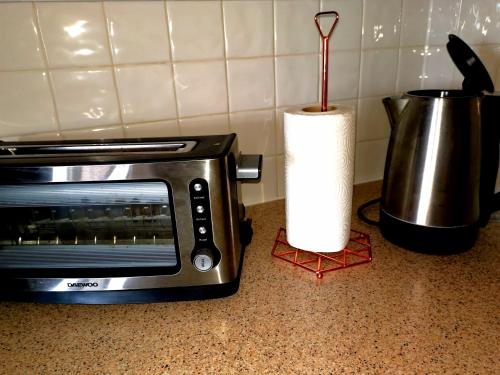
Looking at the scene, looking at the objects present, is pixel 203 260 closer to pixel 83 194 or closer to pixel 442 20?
pixel 83 194

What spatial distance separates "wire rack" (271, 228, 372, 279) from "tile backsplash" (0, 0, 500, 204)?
0.79 feet

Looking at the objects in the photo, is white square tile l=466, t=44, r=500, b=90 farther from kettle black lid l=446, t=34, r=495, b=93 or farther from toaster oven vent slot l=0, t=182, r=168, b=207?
toaster oven vent slot l=0, t=182, r=168, b=207

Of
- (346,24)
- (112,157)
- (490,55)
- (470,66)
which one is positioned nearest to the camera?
(112,157)

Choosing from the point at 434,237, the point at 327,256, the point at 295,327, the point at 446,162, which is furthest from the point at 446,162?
the point at 295,327

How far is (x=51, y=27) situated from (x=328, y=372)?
709mm

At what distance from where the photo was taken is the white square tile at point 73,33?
0.64 metres

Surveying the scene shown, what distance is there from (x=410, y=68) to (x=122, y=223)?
0.79 m

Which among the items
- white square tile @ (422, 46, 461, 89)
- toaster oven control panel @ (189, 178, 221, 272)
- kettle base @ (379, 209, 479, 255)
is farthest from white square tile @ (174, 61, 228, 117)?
white square tile @ (422, 46, 461, 89)

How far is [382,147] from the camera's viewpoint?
98 centimetres

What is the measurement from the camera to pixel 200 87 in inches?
30.1

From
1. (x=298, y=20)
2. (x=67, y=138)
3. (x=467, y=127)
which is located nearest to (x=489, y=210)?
(x=467, y=127)

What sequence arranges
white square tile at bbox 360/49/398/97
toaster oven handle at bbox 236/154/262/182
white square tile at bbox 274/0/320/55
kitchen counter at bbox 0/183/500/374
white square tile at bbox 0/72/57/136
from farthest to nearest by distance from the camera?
white square tile at bbox 360/49/398/97 < white square tile at bbox 274/0/320/55 < white square tile at bbox 0/72/57/136 < toaster oven handle at bbox 236/154/262/182 < kitchen counter at bbox 0/183/500/374

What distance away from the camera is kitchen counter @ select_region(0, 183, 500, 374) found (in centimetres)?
44

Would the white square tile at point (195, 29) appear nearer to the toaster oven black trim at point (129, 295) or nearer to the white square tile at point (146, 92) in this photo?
the white square tile at point (146, 92)
